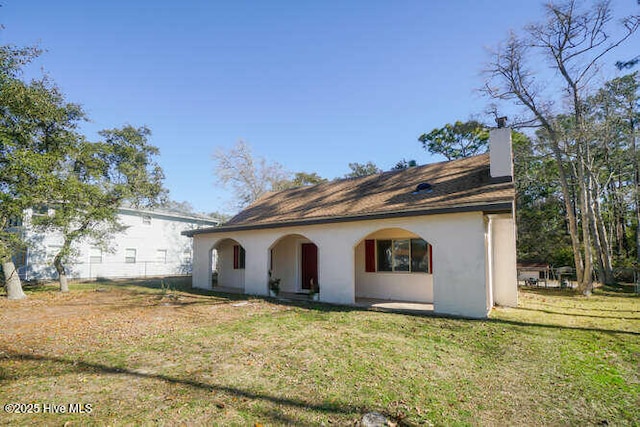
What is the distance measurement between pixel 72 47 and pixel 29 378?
1090cm

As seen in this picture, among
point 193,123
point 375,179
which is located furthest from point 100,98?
point 375,179

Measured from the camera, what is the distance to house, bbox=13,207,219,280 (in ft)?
59.2

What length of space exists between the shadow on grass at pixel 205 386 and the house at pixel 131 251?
13.5m

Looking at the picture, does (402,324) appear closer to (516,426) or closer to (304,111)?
(516,426)

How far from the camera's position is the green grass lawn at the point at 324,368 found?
327 centimetres

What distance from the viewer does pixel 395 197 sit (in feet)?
32.4

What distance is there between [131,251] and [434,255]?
2104cm

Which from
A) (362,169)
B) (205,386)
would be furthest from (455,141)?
(205,386)

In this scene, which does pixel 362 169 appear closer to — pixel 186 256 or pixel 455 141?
pixel 455 141

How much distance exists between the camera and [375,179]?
42.0 feet

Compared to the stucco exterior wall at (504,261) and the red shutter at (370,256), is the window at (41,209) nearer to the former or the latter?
the red shutter at (370,256)

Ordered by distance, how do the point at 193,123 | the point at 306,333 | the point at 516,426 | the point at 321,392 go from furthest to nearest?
1. the point at 193,123
2. the point at 306,333
3. the point at 321,392
4. the point at 516,426

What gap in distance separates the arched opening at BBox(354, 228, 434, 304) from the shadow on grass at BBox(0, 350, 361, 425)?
21.4 ft

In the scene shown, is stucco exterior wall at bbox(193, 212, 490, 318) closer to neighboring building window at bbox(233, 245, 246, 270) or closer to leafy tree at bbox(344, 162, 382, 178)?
neighboring building window at bbox(233, 245, 246, 270)
